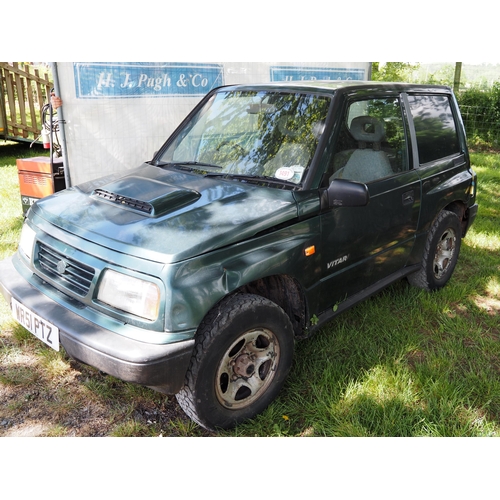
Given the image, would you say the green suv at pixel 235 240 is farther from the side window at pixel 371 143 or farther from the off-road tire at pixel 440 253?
the off-road tire at pixel 440 253

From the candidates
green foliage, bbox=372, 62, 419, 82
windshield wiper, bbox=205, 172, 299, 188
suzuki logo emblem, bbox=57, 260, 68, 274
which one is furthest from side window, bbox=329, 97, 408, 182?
green foliage, bbox=372, 62, 419, 82

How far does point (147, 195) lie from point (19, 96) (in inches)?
357

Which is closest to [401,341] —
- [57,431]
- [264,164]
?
[264,164]

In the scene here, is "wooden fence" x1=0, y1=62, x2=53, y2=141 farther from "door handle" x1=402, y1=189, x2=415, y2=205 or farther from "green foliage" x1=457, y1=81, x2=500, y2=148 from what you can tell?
"green foliage" x1=457, y1=81, x2=500, y2=148

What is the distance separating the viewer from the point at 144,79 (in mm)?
5539

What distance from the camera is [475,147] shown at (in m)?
11.7

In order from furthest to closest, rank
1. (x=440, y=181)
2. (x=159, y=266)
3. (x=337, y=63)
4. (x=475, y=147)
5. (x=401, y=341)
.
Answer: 1. (x=475, y=147)
2. (x=337, y=63)
3. (x=440, y=181)
4. (x=401, y=341)
5. (x=159, y=266)

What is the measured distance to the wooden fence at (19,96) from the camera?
10.0 m

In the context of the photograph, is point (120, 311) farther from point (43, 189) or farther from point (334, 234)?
point (43, 189)

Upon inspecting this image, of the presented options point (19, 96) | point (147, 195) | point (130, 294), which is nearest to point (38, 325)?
point (130, 294)

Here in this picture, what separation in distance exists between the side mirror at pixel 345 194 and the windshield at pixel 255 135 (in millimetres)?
207

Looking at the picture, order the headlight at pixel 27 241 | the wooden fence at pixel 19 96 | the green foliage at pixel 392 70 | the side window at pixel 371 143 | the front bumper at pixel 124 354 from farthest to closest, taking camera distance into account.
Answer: the green foliage at pixel 392 70
the wooden fence at pixel 19 96
the side window at pixel 371 143
the headlight at pixel 27 241
the front bumper at pixel 124 354

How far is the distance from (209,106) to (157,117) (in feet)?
7.42

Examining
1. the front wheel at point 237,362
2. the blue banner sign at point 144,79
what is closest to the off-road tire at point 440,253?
the front wheel at point 237,362
